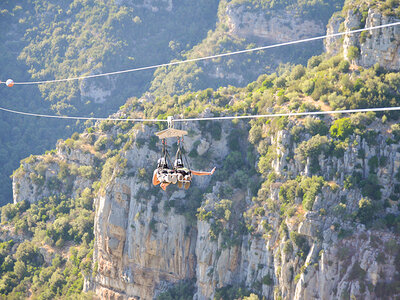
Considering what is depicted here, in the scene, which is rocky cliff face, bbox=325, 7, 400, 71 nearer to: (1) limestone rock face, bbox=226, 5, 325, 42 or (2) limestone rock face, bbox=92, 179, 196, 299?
(2) limestone rock face, bbox=92, 179, 196, 299

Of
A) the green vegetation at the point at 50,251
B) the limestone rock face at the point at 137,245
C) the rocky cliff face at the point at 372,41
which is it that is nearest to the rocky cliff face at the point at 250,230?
the limestone rock face at the point at 137,245

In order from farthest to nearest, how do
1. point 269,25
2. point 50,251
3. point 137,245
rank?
point 269,25 < point 50,251 < point 137,245

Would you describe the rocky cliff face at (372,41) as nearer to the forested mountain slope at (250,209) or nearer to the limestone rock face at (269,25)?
the forested mountain slope at (250,209)

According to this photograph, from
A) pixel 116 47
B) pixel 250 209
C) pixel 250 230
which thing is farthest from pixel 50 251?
pixel 116 47

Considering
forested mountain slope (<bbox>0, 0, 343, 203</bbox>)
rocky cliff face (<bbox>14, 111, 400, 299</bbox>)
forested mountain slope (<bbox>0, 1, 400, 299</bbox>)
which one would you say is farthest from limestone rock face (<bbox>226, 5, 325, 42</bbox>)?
rocky cliff face (<bbox>14, 111, 400, 299</bbox>)

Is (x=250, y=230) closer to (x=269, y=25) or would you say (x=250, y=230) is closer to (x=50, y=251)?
(x=50, y=251)

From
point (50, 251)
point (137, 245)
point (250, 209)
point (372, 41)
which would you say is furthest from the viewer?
point (50, 251)
